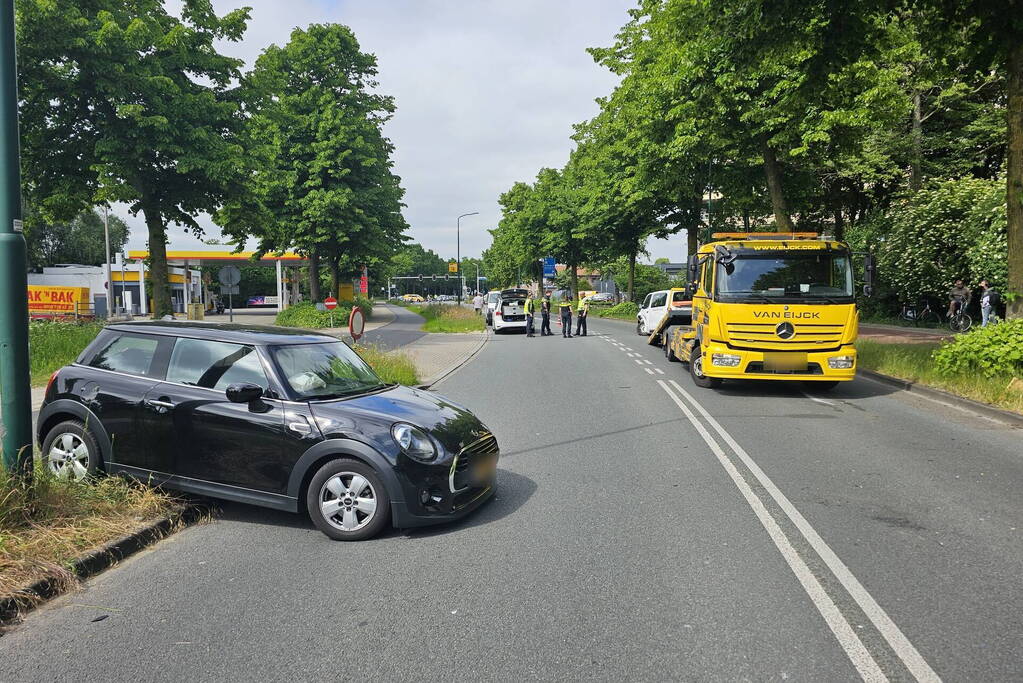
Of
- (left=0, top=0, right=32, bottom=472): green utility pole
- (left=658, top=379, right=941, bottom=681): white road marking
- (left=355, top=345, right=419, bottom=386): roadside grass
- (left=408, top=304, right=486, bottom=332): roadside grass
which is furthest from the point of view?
(left=408, top=304, right=486, bottom=332): roadside grass

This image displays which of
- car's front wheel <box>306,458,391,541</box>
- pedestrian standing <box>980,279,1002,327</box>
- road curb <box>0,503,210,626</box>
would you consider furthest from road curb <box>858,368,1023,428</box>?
road curb <box>0,503,210,626</box>

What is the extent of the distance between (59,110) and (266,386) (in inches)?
734

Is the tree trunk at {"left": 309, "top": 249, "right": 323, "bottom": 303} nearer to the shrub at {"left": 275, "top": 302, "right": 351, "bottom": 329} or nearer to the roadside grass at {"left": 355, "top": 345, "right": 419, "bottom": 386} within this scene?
the shrub at {"left": 275, "top": 302, "right": 351, "bottom": 329}

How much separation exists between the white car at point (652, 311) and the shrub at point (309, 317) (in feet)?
44.8

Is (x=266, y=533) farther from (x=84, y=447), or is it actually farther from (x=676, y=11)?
(x=676, y=11)

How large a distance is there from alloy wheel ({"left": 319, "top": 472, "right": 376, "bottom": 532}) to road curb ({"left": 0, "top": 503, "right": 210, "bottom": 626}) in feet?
3.83

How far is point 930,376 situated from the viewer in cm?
1213

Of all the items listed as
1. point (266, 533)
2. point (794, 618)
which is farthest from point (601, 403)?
point (794, 618)

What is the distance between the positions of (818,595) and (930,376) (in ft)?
32.7

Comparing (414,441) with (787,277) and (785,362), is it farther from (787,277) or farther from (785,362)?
(787,277)

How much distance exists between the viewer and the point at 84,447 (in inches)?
217

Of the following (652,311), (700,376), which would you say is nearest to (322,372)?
(700,376)

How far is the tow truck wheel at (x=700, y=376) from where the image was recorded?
12.9 meters

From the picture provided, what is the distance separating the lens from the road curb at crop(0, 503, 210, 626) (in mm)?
3660
